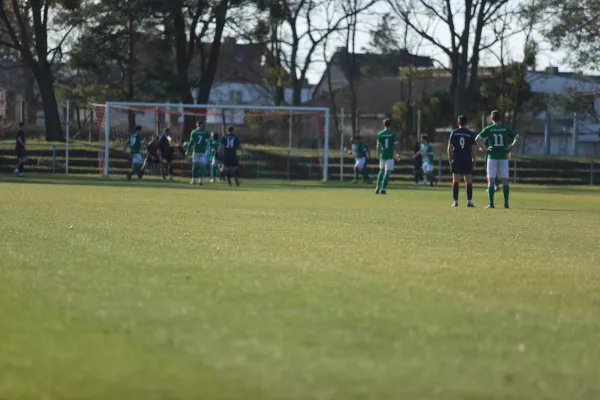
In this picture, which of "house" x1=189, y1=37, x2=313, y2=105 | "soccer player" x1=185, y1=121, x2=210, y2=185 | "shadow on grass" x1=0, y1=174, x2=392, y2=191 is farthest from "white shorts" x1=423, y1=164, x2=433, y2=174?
"house" x1=189, y1=37, x2=313, y2=105

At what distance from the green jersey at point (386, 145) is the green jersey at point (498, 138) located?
7.08m

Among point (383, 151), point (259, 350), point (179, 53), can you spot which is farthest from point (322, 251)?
point (179, 53)

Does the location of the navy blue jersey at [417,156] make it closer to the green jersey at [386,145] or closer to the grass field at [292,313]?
the green jersey at [386,145]

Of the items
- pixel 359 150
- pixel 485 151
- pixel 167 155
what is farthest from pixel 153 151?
pixel 485 151

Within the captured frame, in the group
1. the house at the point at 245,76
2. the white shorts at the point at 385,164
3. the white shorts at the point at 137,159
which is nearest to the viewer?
the white shorts at the point at 385,164

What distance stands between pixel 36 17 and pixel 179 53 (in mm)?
6791

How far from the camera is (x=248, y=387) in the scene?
5082mm

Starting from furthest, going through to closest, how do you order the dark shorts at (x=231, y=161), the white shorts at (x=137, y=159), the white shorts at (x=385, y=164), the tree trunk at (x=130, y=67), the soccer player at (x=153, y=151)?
the tree trunk at (x=130, y=67), the soccer player at (x=153, y=151), the white shorts at (x=137, y=159), the dark shorts at (x=231, y=161), the white shorts at (x=385, y=164)

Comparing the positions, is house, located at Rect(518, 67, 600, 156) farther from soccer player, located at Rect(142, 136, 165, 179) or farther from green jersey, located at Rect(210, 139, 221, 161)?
soccer player, located at Rect(142, 136, 165, 179)

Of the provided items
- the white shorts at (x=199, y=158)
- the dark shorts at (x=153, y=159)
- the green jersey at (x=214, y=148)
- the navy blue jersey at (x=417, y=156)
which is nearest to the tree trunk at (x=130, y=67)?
the dark shorts at (x=153, y=159)

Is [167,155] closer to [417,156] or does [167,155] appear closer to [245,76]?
[417,156]

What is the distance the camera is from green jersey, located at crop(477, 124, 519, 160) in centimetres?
2309

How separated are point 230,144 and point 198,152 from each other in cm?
139

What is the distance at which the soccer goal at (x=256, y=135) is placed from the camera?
4585cm
